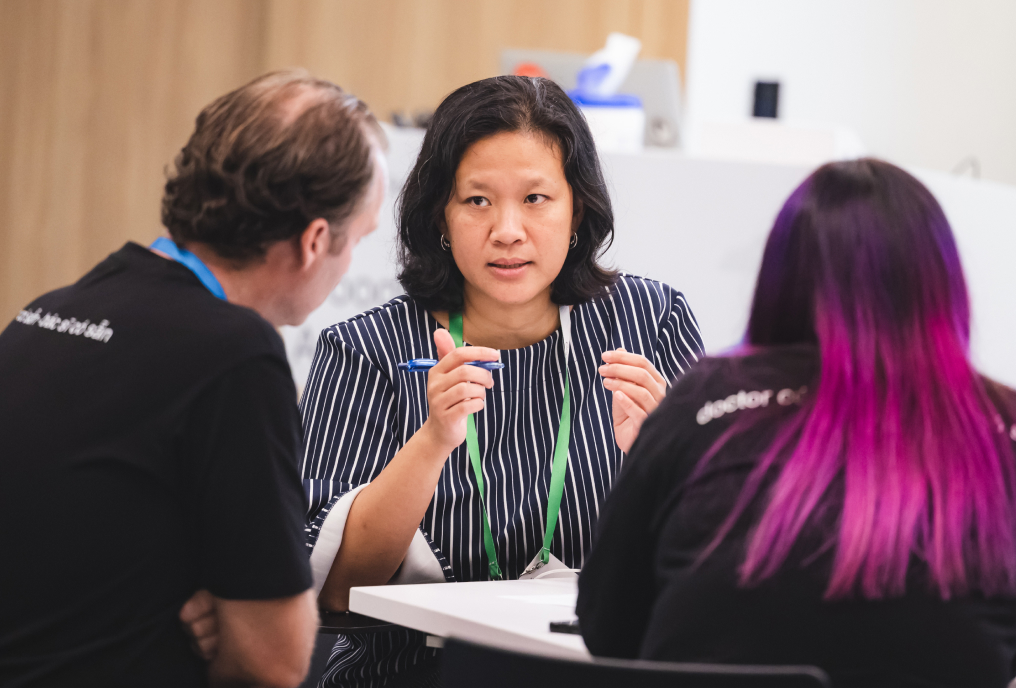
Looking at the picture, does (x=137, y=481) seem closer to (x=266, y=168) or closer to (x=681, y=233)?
(x=266, y=168)

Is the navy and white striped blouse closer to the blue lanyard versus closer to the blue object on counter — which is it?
the blue lanyard

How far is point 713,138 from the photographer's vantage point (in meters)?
3.38

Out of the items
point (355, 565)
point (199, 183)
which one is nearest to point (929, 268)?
point (199, 183)

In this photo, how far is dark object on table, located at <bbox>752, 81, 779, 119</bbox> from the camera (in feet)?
16.0

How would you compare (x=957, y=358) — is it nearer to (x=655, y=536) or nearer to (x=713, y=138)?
(x=655, y=536)

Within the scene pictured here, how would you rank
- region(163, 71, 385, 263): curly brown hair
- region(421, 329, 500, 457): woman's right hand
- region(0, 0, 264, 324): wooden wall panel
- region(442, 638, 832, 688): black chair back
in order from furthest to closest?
region(0, 0, 264, 324): wooden wall panel < region(421, 329, 500, 457): woman's right hand < region(163, 71, 385, 263): curly brown hair < region(442, 638, 832, 688): black chair back

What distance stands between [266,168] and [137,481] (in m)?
0.37

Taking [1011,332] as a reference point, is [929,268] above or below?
above

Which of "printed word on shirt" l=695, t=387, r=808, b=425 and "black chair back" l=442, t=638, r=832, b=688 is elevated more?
"printed word on shirt" l=695, t=387, r=808, b=425

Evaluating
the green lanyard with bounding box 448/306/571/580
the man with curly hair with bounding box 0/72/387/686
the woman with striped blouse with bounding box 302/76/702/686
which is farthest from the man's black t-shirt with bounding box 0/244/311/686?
the green lanyard with bounding box 448/306/571/580

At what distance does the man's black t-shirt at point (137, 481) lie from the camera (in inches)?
38.0

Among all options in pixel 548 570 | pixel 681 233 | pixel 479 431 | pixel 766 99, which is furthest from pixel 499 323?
pixel 766 99

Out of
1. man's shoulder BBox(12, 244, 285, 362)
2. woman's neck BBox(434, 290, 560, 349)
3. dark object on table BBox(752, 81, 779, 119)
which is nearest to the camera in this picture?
man's shoulder BBox(12, 244, 285, 362)

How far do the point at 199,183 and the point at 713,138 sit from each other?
2546 mm
